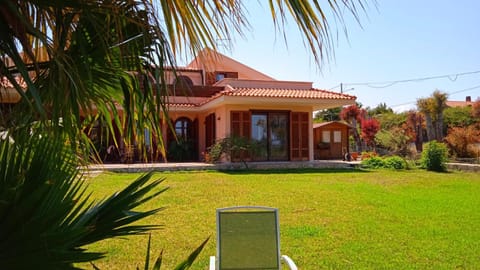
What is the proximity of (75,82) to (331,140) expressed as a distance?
76.1ft

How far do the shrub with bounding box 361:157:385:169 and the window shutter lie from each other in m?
2.61

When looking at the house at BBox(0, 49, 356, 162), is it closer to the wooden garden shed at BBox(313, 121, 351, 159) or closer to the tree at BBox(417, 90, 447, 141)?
the wooden garden shed at BBox(313, 121, 351, 159)

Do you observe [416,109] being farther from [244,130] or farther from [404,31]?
[404,31]

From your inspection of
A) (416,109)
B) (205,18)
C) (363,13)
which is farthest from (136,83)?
(416,109)

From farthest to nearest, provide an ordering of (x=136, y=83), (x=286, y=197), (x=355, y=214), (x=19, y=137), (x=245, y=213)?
(x=286, y=197) → (x=355, y=214) → (x=245, y=213) → (x=136, y=83) → (x=19, y=137)

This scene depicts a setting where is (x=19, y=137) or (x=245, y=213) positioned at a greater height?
(x=19, y=137)

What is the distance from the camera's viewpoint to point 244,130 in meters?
16.9

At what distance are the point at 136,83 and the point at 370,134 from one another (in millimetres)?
28258

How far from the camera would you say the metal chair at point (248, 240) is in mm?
3510

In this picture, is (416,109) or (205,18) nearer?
(205,18)

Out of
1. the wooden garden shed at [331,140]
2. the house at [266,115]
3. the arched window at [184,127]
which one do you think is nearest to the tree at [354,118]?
the wooden garden shed at [331,140]

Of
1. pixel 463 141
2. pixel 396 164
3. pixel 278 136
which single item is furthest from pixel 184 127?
pixel 463 141

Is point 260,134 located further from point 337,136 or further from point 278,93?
point 337,136

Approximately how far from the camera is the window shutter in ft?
57.7
